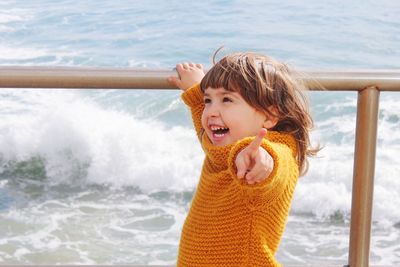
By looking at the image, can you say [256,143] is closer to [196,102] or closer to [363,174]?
[196,102]

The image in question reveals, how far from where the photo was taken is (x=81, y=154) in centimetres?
974

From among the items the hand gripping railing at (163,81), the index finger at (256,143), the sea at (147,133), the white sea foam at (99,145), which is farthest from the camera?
the white sea foam at (99,145)

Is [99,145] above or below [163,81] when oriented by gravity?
above

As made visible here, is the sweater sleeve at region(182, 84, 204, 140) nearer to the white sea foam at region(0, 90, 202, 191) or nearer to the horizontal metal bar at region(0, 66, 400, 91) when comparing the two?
the horizontal metal bar at region(0, 66, 400, 91)

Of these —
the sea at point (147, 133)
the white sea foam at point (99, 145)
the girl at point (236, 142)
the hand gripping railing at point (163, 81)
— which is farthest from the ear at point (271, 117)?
the white sea foam at point (99, 145)

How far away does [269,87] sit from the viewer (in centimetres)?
160

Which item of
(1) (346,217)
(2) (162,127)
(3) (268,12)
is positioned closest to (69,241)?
(1) (346,217)

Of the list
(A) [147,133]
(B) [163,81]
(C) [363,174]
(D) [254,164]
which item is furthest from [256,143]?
(A) [147,133]

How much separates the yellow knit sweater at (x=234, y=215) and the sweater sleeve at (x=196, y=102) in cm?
10

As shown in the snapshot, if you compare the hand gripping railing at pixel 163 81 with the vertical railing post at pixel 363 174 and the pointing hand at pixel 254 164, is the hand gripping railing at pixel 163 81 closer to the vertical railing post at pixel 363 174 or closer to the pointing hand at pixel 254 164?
the vertical railing post at pixel 363 174

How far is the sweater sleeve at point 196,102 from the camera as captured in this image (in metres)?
1.81

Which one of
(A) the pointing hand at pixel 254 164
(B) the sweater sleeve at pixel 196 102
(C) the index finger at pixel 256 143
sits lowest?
(A) the pointing hand at pixel 254 164

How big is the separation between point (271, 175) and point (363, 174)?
0.53 m

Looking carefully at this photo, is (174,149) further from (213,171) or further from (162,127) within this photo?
(213,171)
